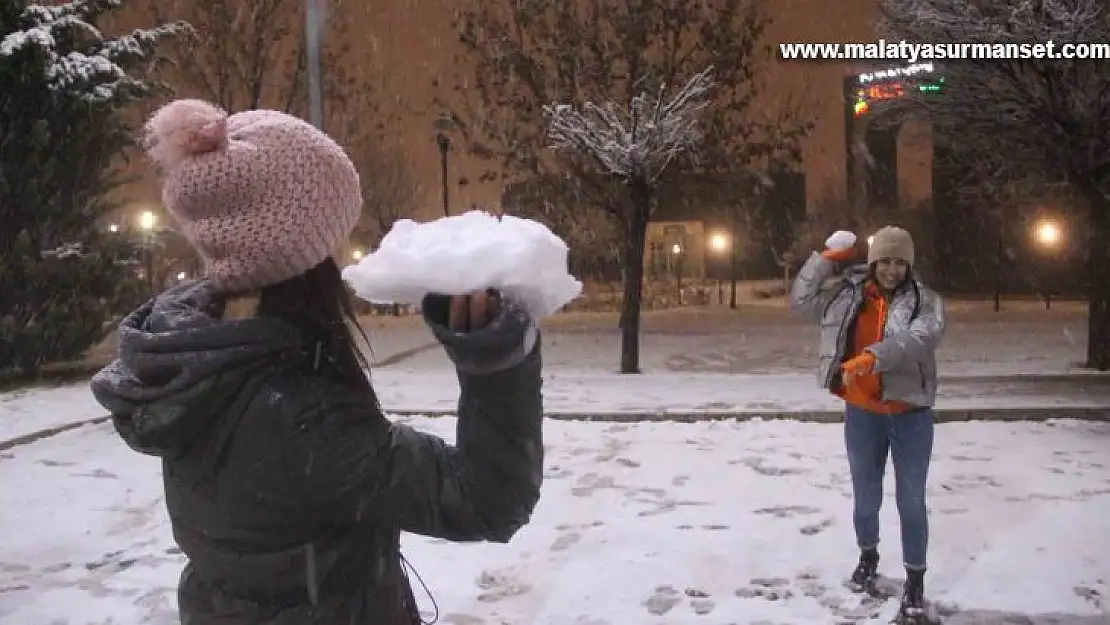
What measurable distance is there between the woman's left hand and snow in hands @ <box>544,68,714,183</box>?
13.8 metres

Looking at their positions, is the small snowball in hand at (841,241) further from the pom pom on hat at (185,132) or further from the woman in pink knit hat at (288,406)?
the pom pom on hat at (185,132)

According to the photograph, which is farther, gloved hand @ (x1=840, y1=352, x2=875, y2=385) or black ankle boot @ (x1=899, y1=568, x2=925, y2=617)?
black ankle boot @ (x1=899, y1=568, x2=925, y2=617)

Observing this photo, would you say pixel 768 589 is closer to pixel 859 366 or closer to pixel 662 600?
pixel 662 600

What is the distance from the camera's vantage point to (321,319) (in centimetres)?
158

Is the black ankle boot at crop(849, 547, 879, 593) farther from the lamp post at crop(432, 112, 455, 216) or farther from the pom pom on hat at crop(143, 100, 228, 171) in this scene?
the lamp post at crop(432, 112, 455, 216)

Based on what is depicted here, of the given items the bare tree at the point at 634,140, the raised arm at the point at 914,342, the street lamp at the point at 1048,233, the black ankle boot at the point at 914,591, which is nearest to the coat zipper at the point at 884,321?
the raised arm at the point at 914,342

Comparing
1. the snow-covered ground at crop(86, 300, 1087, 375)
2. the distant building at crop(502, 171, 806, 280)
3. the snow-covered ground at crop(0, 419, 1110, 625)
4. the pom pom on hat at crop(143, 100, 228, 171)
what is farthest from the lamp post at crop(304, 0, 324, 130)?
the distant building at crop(502, 171, 806, 280)

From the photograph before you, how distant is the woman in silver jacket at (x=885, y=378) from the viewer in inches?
182

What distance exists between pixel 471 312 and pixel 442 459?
26 centimetres

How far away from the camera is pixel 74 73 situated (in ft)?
44.9

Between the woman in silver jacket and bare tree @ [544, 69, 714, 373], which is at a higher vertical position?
bare tree @ [544, 69, 714, 373]

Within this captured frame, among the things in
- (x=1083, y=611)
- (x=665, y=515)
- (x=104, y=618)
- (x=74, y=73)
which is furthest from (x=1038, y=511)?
(x=74, y=73)

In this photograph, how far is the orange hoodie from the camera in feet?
15.4

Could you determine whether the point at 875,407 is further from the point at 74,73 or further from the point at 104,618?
the point at 74,73
